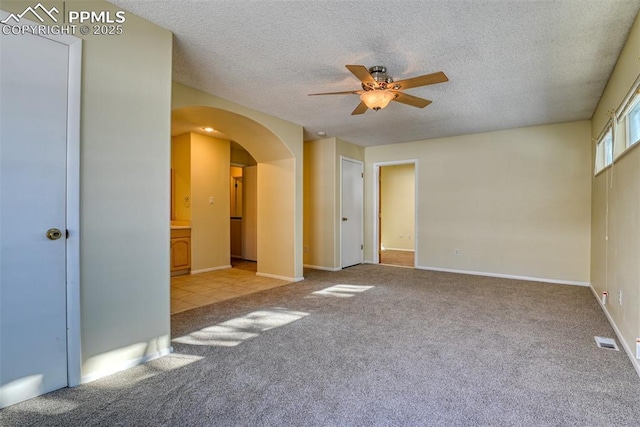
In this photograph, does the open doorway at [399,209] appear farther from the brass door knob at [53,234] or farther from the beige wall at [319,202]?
the brass door knob at [53,234]

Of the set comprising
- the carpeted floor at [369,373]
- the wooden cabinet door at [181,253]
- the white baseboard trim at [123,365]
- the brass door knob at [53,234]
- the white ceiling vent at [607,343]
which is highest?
the brass door knob at [53,234]

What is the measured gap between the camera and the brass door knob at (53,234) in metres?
1.76

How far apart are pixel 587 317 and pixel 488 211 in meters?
2.27

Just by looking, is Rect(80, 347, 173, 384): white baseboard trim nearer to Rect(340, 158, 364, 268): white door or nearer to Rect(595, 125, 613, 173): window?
Rect(340, 158, 364, 268): white door

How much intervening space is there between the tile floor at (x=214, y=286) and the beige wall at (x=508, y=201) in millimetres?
3032

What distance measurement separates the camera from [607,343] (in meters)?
2.48

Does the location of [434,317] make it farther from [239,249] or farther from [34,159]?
[239,249]

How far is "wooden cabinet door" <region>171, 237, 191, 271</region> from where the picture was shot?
16.6ft

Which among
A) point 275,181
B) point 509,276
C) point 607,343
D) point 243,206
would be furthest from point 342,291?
point 243,206

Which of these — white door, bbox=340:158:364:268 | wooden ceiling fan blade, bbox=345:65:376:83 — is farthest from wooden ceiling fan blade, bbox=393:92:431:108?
white door, bbox=340:158:364:268

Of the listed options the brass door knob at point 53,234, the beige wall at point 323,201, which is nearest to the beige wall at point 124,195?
the brass door knob at point 53,234

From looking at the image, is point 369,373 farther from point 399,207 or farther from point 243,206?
point 399,207

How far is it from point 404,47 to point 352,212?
383cm

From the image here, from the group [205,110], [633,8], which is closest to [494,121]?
[633,8]
